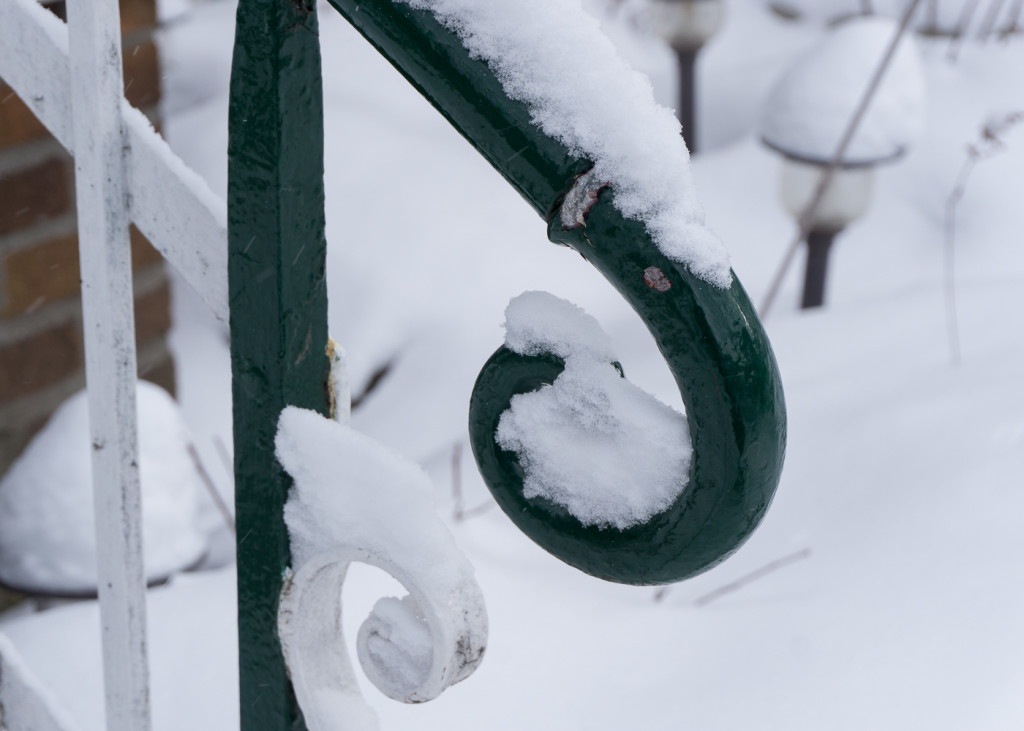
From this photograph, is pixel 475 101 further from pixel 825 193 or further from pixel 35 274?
pixel 825 193

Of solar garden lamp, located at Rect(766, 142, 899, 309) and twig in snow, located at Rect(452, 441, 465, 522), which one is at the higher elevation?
twig in snow, located at Rect(452, 441, 465, 522)

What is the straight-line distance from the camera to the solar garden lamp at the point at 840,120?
2.91 meters

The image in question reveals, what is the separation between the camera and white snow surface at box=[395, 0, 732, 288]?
1.61ft

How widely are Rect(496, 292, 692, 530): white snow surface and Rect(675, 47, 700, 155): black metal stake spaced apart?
3.85 m

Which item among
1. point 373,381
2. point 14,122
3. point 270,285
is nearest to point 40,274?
point 14,122

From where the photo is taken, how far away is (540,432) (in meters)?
0.55

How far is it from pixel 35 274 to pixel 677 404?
1.07 m

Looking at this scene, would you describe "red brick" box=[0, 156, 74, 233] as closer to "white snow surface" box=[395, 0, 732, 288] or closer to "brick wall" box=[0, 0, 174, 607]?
"brick wall" box=[0, 0, 174, 607]

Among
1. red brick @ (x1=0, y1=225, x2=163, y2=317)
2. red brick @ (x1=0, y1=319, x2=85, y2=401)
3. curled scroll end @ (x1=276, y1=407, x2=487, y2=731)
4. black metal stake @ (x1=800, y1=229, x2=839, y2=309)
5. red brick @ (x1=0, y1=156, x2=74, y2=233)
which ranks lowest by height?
black metal stake @ (x1=800, y1=229, x2=839, y2=309)

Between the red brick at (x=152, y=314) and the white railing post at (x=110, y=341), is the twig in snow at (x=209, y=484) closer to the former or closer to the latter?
the red brick at (x=152, y=314)

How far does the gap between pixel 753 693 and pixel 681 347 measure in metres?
0.82

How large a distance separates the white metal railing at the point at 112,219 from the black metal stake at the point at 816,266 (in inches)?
105

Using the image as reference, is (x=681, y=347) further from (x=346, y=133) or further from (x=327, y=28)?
(x=327, y=28)

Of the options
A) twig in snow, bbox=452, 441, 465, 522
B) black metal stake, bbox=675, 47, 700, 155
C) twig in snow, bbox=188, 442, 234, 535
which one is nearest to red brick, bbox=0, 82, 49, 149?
Result: twig in snow, bbox=188, 442, 234, 535
